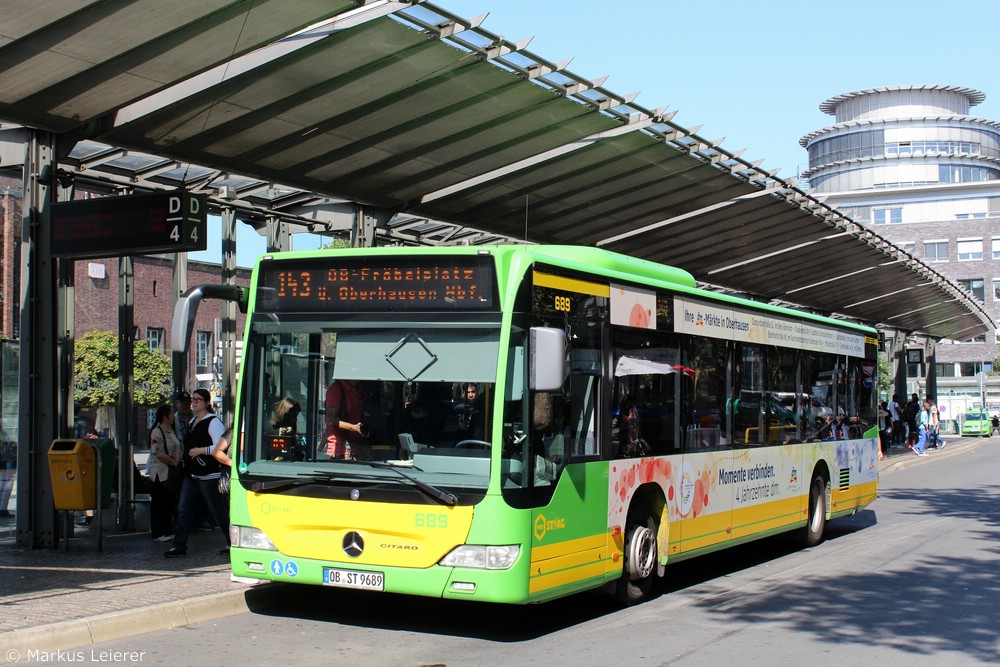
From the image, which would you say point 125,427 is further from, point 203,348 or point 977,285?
point 977,285

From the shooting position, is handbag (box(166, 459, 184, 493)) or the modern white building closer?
handbag (box(166, 459, 184, 493))

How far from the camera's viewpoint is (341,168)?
14.1 m

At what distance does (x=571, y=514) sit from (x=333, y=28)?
199 inches

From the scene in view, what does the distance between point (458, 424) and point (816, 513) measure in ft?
26.3

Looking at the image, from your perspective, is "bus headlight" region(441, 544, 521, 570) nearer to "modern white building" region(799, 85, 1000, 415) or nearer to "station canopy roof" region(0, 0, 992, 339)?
"station canopy roof" region(0, 0, 992, 339)

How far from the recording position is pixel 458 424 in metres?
8.21

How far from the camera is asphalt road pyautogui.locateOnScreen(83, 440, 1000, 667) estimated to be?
778 cm

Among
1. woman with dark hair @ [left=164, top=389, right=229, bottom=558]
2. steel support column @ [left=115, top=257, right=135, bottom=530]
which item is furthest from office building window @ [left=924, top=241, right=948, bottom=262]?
woman with dark hair @ [left=164, top=389, right=229, bottom=558]

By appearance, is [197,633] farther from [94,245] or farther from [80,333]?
[80,333]

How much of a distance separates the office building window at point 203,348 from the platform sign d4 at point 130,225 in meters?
26.3

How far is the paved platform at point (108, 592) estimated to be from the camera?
7.77 m

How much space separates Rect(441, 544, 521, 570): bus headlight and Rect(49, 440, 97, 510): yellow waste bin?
17.1 feet

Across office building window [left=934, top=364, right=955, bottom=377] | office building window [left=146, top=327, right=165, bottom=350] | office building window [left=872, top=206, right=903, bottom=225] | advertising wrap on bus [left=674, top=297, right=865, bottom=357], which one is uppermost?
office building window [left=872, top=206, right=903, bottom=225]

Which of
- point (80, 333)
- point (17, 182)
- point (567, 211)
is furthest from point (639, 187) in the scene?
point (17, 182)
